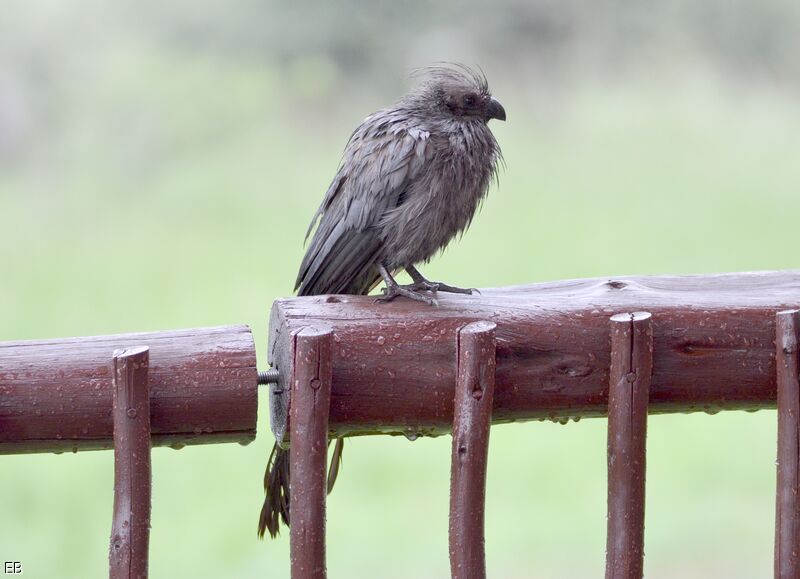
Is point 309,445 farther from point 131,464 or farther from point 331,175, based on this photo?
point 331,175

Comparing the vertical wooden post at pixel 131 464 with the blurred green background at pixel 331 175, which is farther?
the blurred green background at pixel 331 175

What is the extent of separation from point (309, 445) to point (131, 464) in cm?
27

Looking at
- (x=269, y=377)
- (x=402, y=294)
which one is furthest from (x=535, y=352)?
(x=269, y=377)

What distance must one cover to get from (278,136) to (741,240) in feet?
6.53

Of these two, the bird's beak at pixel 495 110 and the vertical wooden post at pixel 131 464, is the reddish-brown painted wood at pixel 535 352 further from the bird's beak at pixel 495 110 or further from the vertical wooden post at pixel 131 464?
the bird's beak at pixel 495 110

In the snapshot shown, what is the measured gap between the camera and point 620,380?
1695 millimetres

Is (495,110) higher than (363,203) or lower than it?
higher

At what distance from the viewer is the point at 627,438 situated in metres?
1.69

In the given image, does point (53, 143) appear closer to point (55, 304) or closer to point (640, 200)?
point (55, 304)

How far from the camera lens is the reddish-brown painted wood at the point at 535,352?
1700 mm

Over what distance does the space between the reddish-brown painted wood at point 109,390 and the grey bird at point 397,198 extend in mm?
538

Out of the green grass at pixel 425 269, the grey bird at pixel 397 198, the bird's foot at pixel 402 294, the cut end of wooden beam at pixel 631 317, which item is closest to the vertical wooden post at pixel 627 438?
the cut end of wooden beam at pixel 631 317

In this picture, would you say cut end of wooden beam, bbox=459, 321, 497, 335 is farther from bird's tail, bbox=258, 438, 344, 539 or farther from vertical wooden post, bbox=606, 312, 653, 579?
bird's tail, bbox=258, 438, 344, 539

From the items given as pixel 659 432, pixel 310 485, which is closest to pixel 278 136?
pixel 659 432
